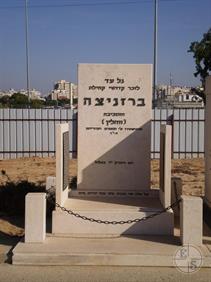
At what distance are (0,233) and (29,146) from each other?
44.9ft

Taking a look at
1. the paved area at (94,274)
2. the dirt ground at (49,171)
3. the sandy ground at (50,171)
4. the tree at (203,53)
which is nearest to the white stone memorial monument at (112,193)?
the paved area at (94,274)

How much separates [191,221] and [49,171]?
10.9 m

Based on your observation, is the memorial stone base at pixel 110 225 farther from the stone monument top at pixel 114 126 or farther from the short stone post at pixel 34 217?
the stone monument top at pixel 114 126

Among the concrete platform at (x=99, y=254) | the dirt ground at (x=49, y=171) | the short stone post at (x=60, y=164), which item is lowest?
the concrete platform at (x=99, y=254)

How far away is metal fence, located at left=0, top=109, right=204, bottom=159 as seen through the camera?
21.6m

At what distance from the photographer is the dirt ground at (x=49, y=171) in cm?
1366

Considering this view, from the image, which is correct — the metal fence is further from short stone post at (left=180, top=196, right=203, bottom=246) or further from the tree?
short stone post at (left=180, top=196, right=203, bottom=246)

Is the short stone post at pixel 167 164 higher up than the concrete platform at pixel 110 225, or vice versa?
the short stone post at pixel 167 164

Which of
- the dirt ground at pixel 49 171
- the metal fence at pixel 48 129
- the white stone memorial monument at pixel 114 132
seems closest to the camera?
the white stone memorial monument at pixel 114 132

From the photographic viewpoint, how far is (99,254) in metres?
6.61

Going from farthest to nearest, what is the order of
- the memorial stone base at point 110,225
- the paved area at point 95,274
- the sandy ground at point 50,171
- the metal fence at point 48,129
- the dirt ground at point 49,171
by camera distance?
1. the metal fence at point 48,129
2. the sandy ground at point 50,171
3. the dirt ground at point 49,171
4. the memorial stone base at point 110,225
5. the paved area at point 95,274

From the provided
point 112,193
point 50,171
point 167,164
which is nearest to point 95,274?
point 167,164

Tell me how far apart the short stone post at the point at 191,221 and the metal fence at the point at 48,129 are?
14414 mm

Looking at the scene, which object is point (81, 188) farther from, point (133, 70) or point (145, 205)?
point (133, 70)
